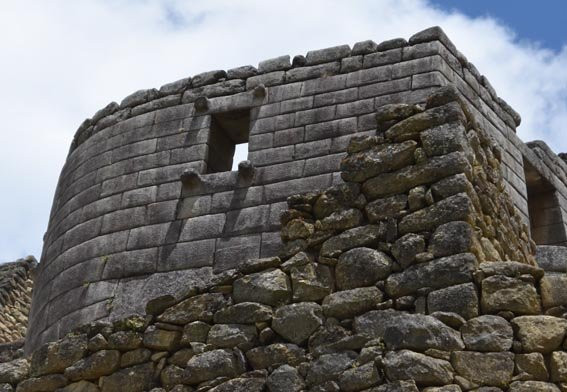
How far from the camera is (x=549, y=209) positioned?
10539mm

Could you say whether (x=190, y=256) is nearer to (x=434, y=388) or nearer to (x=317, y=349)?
(x=317, y=349)

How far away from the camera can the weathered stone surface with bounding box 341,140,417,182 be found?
479cm

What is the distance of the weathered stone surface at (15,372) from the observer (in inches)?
205

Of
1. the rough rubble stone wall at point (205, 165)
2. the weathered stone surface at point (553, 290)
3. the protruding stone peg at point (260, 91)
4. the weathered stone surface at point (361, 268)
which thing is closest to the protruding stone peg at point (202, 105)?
the rough rubble stone wall at point (205, 165)

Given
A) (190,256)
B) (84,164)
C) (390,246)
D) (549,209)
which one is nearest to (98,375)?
(390,246)

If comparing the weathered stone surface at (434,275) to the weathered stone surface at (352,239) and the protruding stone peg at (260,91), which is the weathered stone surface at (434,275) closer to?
the weathered stone surface at (352,239)

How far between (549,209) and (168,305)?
6631 mm

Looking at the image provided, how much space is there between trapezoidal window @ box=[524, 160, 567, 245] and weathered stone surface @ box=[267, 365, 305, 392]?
6.52 m

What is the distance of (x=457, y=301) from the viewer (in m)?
4.20

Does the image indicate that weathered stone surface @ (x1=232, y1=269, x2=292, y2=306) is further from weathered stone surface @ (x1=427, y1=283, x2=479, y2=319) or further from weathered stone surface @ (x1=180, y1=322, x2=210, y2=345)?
weathered stone surface @ (x1=427, y1=283, x2=479, y2=319)

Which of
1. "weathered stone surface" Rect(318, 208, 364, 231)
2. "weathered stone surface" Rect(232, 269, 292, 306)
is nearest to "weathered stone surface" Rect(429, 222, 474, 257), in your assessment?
"weathered stone surface" Rect(318, 208, 364, 231)

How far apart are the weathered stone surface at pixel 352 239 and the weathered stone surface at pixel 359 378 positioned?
0.72m

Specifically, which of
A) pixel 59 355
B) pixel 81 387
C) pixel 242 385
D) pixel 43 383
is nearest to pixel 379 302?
pixel 242 385

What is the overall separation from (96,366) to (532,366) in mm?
2250
